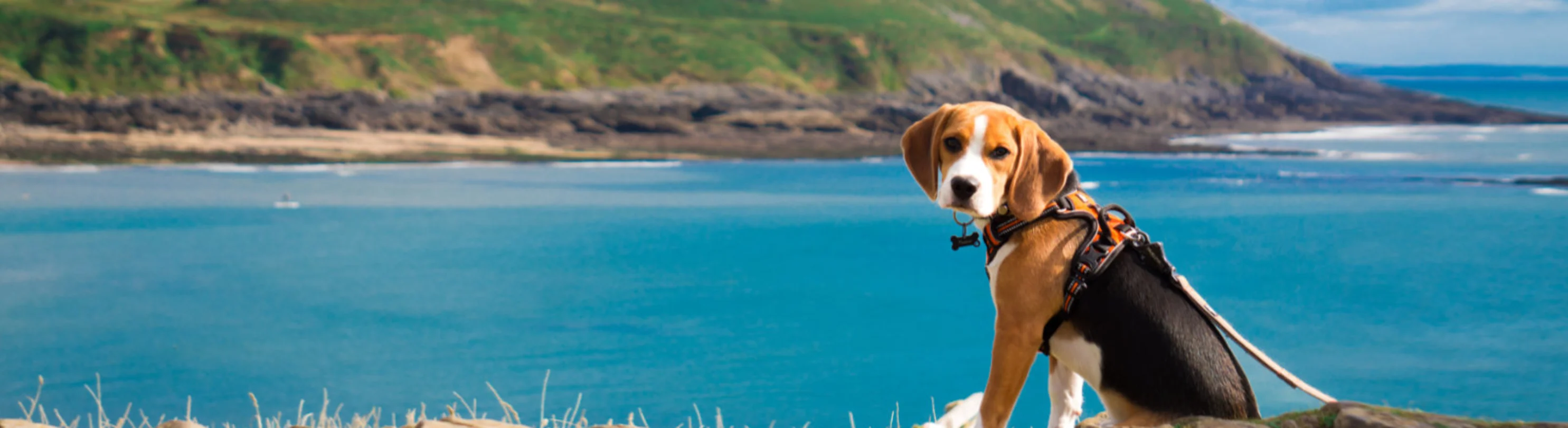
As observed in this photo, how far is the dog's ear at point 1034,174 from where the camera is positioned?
2.33m

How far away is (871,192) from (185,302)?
721 inches

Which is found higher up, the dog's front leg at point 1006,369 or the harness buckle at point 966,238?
the harness buckle at point 966,238

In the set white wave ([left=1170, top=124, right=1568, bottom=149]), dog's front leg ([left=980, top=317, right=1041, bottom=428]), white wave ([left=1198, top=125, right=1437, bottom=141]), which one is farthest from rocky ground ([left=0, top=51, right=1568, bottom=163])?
dog's front leg ([left=980, top=317, right=1041, bottom=428])

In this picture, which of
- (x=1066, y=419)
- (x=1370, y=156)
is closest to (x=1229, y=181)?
(x=1370, y=156)

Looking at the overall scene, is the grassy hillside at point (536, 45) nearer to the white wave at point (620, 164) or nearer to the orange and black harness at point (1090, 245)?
the white wave at point (620, 164)

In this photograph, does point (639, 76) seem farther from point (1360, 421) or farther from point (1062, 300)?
point (1360, 421)

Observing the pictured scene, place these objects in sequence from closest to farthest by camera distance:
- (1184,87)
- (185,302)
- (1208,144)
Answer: (185,302) → (1208,144) → (1184,87)

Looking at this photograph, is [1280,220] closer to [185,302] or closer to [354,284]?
[354,284]

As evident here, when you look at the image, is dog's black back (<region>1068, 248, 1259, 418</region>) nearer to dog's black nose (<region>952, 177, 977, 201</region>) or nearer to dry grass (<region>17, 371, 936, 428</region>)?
dog's black nose (<region>952, 177, 977, 201</region>)

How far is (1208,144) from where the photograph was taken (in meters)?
46.7

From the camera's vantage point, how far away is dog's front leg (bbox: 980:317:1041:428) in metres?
2.40

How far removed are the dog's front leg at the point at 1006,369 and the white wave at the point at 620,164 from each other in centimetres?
3500

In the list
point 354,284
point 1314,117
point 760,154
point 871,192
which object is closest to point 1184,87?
point 1314,117

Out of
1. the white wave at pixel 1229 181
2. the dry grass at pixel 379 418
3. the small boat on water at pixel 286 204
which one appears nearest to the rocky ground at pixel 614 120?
the white wave at pixel 1229 181
